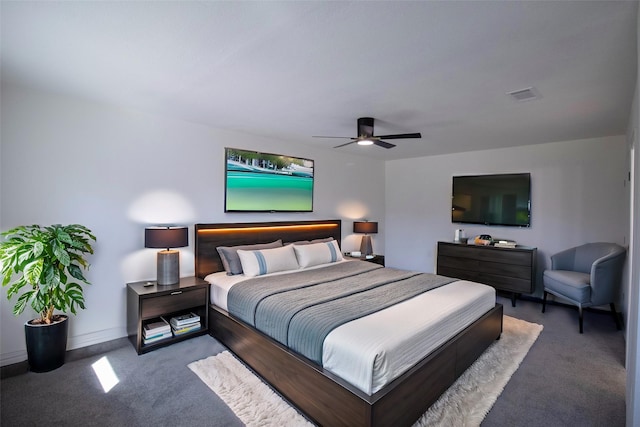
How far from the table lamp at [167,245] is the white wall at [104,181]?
279 mm

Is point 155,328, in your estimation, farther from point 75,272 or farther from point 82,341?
point 75,272

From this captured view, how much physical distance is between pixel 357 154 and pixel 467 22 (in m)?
4.22

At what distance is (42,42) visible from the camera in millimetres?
1971

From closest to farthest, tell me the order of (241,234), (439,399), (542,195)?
(439,399) → (241,234) → (542,195)

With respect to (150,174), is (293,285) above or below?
below

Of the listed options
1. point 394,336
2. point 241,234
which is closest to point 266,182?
point 241,234

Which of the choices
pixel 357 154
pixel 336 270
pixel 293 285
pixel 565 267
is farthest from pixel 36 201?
pixel 565 267

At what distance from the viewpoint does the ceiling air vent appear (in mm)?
2590

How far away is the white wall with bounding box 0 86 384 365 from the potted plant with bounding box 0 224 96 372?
27cm

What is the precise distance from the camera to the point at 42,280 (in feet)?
8.29

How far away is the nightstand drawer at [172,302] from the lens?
119 inches

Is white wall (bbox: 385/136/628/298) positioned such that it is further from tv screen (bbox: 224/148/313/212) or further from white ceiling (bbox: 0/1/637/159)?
tv screen (bbox: 224/148/313/212)

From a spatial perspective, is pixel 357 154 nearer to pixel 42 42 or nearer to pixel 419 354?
pixel 419 354

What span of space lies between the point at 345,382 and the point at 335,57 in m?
2.18
